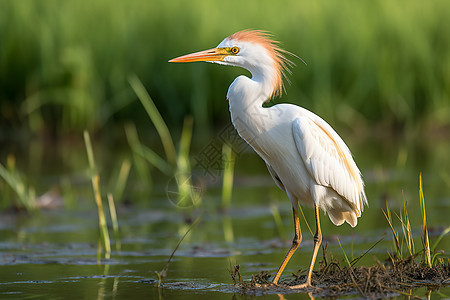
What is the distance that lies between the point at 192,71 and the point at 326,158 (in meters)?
8.44

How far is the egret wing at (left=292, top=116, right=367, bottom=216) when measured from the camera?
620cm

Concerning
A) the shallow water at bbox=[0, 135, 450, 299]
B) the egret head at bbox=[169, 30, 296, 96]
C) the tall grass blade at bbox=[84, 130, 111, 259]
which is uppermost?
the egret head at bbox=[169, 30, 296, 96]

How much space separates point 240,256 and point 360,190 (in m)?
1.24

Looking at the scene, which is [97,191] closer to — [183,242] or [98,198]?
[98,198]

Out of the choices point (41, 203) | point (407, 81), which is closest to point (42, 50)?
point (41, 203)

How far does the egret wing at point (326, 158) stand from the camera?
20.3 ft

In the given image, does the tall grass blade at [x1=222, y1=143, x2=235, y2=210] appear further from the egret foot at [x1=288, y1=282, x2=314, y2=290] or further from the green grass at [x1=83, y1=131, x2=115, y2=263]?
the egret foot at [x1=288, y1=282, x2=314, y2=290]

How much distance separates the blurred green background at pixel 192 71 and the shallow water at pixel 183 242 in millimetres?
3112

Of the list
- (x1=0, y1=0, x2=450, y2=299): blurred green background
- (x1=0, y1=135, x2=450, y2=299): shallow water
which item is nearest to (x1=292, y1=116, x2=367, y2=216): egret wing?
(x1=0, y1=135, x2=450, y2=299): shallow water

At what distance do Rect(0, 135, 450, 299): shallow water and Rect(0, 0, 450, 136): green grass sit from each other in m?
3.17

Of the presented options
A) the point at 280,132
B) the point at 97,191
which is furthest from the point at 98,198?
the point at 280,132

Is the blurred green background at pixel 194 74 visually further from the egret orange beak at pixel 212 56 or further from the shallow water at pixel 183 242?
the egret orange beak at pixel 212 56

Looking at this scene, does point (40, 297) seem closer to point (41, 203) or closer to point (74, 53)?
point (41, 203)

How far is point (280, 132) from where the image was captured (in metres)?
6.22
